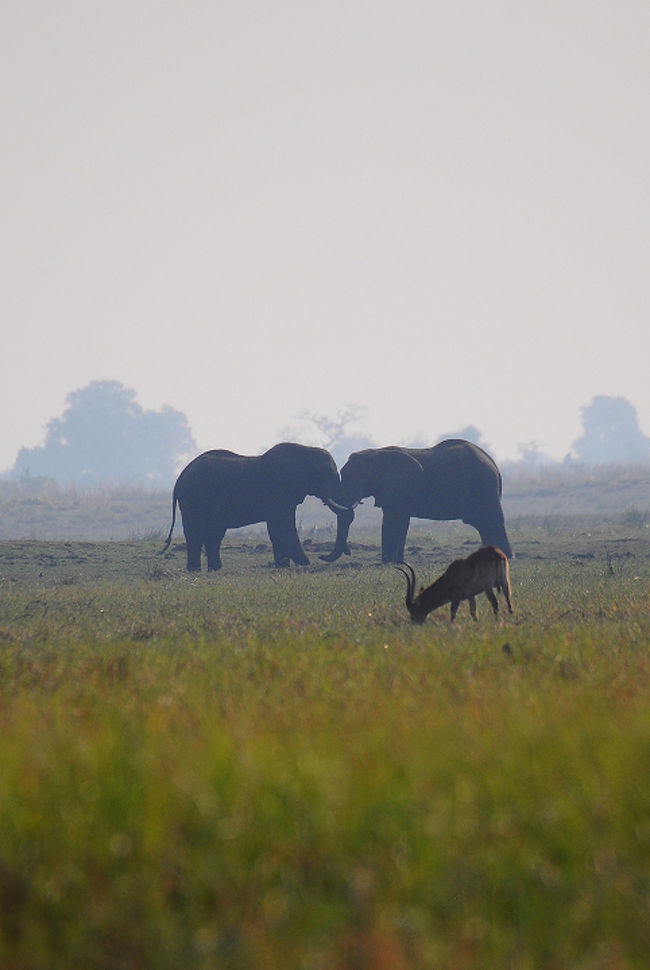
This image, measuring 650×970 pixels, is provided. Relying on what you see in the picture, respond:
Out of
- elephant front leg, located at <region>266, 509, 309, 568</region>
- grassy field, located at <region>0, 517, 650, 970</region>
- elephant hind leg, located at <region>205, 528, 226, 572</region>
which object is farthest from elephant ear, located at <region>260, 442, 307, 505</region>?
grassy field, located at <region>0, 517, 650, 970</region>

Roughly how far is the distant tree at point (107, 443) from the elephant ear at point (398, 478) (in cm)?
13165

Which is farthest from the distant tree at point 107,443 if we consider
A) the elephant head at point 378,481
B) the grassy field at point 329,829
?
the grassy field at point 329,829

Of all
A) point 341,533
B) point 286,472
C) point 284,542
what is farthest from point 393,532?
point 286,472

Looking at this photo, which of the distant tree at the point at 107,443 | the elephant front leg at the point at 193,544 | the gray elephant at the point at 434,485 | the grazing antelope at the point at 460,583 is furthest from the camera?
the distant tree at the point at 107,443

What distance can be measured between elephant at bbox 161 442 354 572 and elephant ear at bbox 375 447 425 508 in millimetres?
1009

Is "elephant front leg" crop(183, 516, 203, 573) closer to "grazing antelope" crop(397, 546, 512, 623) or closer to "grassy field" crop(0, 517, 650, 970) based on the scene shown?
"grazing antelope" crop(397, 546, 512, 623)

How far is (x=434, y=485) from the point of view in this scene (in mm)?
26469

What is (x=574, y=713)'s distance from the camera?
5457 millimetres

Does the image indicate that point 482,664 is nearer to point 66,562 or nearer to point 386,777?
point 386,777

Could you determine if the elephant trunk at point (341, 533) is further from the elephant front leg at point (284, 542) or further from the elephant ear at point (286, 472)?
the elephant ear at point (286, 472)

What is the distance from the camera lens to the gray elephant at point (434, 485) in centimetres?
2609

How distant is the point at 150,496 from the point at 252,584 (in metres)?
56.8

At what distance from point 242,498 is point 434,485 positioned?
4435 mm

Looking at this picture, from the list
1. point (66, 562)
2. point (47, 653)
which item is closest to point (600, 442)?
point (66, 562)
